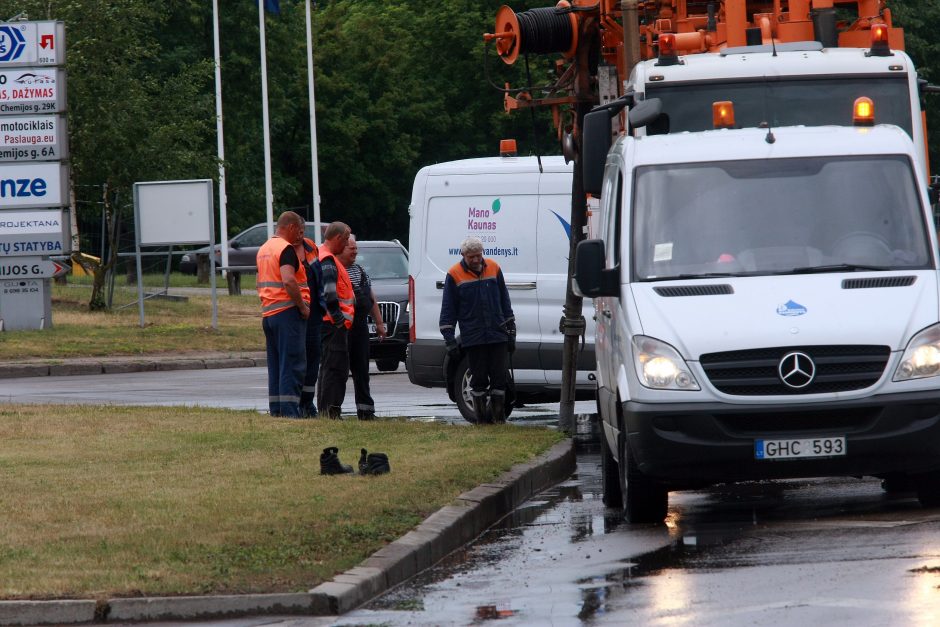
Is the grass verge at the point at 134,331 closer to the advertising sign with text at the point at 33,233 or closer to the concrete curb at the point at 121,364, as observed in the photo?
the concrete curb at the point at 121,364

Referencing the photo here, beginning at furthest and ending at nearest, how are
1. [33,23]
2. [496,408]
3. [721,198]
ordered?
1. [33,23]
2. [496,408]
3. [721,198]

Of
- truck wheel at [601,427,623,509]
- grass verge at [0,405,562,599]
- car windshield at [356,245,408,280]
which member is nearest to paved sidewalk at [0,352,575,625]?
grass verge at [0,405,562,599]

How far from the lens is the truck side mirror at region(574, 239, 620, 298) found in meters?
10.2

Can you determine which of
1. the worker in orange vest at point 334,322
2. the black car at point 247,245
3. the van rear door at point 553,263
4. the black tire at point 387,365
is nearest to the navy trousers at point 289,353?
the worker in orange vest at point 334,322

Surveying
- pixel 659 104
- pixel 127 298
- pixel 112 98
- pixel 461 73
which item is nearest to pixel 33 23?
pixel 112 98

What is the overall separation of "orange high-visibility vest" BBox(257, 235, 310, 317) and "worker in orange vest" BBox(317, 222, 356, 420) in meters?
0.27

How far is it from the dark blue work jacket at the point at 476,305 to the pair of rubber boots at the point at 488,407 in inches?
19.8

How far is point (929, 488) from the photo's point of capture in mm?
10039

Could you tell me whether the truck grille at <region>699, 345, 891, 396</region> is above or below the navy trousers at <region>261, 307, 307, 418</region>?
above

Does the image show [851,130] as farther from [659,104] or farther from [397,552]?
[397,552]

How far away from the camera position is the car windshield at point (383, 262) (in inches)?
982

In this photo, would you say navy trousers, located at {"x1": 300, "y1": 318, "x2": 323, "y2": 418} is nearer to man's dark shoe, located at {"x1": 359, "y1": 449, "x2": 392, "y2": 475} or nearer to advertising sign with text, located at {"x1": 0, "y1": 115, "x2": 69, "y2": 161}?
man's dark shoe, located at {"x1": 359, "y1": 449, "x2": 392, "y2": 475}

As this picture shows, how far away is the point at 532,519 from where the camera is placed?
1078cm

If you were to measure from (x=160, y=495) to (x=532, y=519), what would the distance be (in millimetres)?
2214
